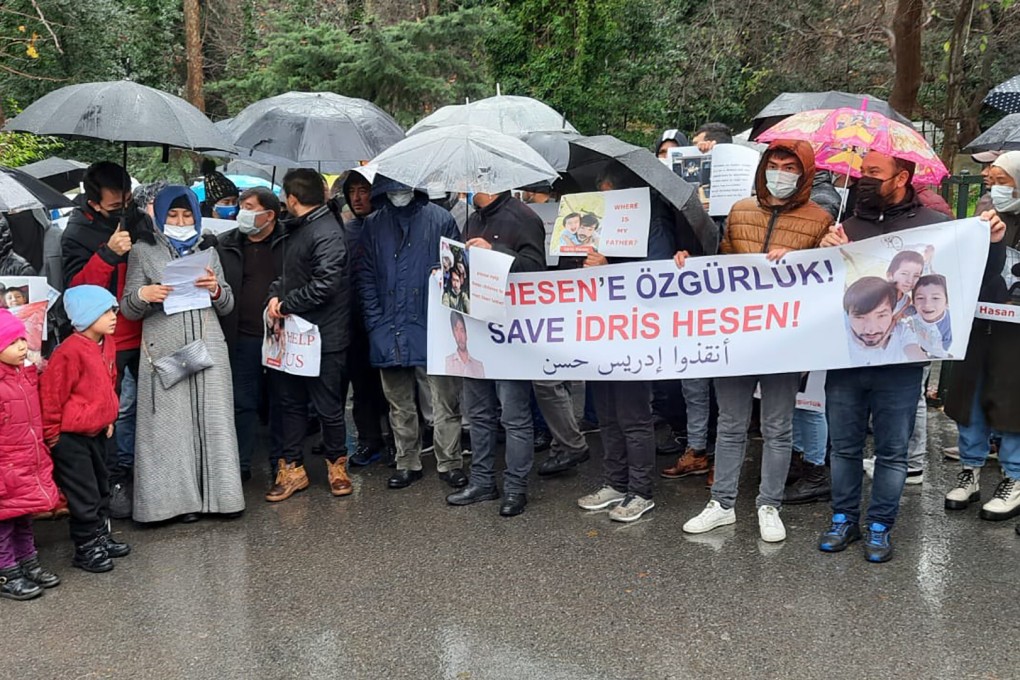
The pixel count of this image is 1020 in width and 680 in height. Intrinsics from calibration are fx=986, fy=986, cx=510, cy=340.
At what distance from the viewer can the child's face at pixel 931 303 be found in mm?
4840

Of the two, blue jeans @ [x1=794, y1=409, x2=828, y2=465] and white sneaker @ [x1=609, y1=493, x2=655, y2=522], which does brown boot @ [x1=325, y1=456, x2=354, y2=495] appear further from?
blue jeans @ [x1=794, y1=409, x2=828, y2=465]

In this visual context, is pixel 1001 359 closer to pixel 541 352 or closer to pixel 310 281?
pixel 541 352

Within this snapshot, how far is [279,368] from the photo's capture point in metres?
6.02

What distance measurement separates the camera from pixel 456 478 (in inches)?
243

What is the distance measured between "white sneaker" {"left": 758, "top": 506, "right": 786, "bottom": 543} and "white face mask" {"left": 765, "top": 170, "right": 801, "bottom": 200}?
1652mm

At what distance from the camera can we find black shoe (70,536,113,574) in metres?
4.97

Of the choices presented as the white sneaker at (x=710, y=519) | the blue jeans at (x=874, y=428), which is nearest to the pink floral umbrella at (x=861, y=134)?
the blue jeans at (x=874, y=428)

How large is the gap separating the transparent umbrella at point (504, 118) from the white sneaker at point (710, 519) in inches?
133

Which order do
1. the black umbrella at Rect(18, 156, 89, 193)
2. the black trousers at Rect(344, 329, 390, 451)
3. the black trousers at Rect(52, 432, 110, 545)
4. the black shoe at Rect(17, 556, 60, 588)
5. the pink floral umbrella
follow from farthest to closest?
the black umbrella at Rect(18, 156, 89, 193)
the black trousers at Rect(344, 329, 390, 451)
the black trousers at Rect(52, 432, 110, 545)
the black shoe at Rect(17, 556, 60, 588)
the pink floral umbrella

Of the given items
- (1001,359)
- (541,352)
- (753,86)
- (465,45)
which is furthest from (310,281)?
(753,86)

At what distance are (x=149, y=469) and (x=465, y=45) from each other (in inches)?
459

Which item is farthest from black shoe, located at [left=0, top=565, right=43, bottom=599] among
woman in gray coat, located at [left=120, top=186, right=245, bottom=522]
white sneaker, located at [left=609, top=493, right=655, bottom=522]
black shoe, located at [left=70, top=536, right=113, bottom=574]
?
white sneaker, located at [left=609, top=493, right=655, bottom=522]

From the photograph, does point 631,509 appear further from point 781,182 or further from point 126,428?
point 126,428

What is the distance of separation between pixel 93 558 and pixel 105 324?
119 cm
